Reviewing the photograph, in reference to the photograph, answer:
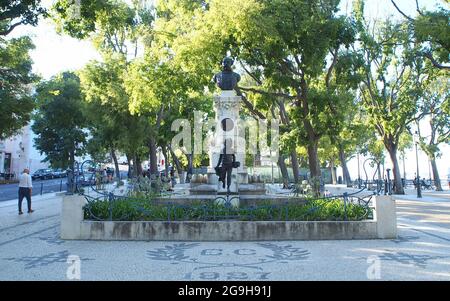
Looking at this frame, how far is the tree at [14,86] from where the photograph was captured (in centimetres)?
1761

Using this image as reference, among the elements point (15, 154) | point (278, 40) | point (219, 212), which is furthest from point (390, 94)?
point (15, 154)

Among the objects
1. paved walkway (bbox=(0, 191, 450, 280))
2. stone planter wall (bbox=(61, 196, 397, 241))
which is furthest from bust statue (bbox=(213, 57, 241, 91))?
paved walkway (bbox=(0, 191, 450, 280))

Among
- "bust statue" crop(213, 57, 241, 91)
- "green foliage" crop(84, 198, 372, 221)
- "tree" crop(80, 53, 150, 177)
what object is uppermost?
"tree" crop(80, 53, 150, 177)

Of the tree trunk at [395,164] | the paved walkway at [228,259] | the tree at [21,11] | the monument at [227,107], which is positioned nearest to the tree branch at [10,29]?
the tree at [21,11]

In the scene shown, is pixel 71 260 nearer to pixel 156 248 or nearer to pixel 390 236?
pixel 156 248

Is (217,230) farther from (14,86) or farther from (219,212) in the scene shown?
(14,86)

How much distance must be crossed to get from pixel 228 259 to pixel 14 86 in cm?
1710

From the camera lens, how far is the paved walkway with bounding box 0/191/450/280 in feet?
21.8

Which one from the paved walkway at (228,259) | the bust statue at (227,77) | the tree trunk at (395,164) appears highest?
the bust statue at (227,77)

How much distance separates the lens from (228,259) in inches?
308

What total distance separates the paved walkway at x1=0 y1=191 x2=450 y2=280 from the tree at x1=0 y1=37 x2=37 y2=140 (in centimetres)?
854

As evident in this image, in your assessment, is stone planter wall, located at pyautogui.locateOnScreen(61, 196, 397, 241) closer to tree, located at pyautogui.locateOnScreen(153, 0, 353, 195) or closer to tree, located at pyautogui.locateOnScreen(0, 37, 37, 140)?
tree, located at pyautogui.locateOnScreen(0, 37, 37, 140)

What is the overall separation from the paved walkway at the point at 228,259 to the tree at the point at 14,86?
8542 millimetres

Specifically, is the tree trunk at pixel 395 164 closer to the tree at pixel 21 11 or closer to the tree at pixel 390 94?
the tree at pixel 390 94
